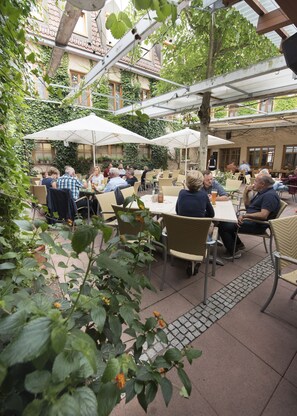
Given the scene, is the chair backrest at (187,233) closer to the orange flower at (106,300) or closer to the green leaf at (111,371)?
the orange flower at (106,300)

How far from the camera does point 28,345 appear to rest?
0.36 m

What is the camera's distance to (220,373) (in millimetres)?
1412

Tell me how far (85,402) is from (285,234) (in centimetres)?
203

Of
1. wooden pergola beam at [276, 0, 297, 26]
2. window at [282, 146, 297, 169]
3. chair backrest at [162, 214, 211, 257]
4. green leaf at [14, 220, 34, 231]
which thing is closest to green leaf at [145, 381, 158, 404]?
green leaf at [14, 220, 34, 231]

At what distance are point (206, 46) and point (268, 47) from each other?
1601mm

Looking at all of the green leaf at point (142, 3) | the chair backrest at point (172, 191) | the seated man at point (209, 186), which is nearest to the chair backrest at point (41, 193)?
the chair backrest at point (172, 191)

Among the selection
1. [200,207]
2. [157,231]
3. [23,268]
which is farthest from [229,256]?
[23,268]

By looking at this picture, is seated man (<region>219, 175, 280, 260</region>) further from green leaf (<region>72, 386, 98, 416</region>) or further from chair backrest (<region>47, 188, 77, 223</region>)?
green leaf (<region>72, 386, 98, 416</region>)

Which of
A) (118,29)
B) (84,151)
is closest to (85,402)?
(118,29)

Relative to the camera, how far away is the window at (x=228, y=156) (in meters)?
14.1

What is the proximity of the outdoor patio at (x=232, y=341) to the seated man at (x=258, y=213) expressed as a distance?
50 cm

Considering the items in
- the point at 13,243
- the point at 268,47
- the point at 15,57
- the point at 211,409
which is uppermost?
the point at 268,47

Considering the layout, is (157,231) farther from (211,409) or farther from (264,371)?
(264,371)

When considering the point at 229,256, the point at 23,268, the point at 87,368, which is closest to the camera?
the point at 87,368
